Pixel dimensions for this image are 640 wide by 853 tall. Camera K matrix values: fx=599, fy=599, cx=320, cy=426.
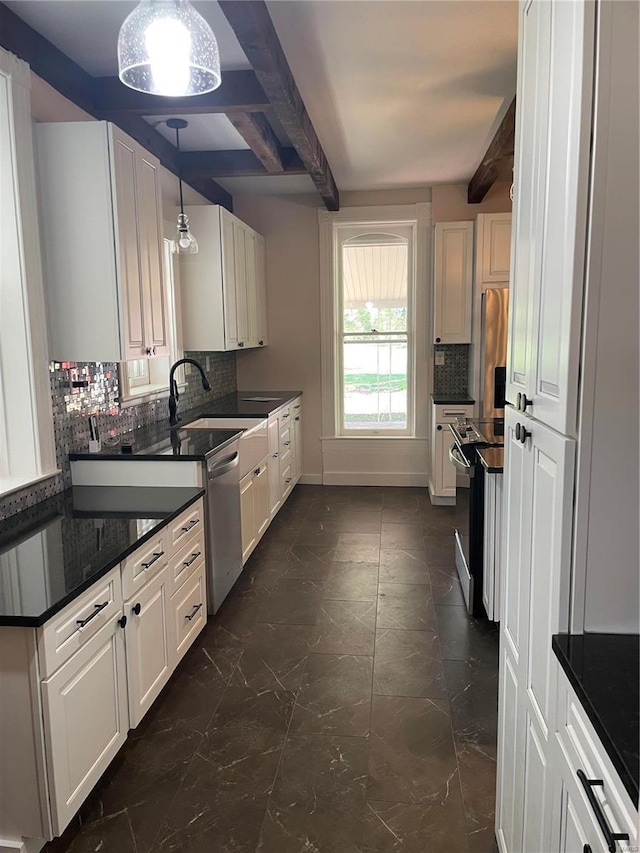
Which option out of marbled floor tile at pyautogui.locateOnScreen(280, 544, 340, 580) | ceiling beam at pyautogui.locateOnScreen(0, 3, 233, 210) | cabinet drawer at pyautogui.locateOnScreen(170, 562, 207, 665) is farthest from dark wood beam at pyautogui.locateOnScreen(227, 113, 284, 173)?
marbled floor tile at pyautogui.locateOnScreen(280, 544, 340, 580)

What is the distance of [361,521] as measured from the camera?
16.1 ft

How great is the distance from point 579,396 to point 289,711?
1950 millimetres

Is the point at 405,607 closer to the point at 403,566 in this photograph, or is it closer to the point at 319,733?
the point at 403,566

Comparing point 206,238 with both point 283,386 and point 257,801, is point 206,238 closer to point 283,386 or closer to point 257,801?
point 283,386

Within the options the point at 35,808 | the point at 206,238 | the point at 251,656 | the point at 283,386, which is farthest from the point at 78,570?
the point at 283,386

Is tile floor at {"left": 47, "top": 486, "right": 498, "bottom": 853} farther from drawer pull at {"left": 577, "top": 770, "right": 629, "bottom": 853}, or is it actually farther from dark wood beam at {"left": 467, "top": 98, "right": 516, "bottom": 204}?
dark wood beam at {"left": 467, "top": 98, "right": 516, "bottom": 204}

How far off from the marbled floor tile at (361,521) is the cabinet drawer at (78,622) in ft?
9.46

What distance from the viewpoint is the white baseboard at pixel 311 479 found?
6105 mm

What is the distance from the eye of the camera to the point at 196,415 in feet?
14.4

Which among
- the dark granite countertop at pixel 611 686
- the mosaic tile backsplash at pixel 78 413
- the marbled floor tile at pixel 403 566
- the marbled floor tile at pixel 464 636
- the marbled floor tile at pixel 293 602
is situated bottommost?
the marbled floor tile at pixel 464 636

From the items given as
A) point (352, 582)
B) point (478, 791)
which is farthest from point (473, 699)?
point (352, 582)

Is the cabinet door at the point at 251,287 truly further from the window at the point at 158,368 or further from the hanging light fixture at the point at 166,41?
the hanging light fixture at the point at 166,41

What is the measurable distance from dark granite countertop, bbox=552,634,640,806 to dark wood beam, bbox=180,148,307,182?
3.98 meters

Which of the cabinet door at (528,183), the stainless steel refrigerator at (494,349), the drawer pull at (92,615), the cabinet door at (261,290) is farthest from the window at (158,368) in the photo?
the stainless steel refrigerator at (494,349)
